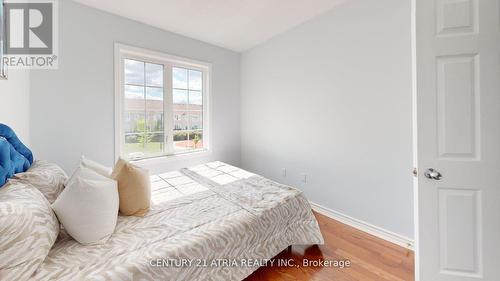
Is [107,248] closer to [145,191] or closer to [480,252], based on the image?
[145,191]

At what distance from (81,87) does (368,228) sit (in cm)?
350

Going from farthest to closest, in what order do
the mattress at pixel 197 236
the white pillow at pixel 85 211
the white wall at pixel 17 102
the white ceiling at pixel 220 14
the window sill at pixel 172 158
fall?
the window sill at pixel 172 158
the white ceiling at pixel 220 14
the white wall at pixel 17 102
the white pillow at pixel 85 211
the mattress at pixel 197 236

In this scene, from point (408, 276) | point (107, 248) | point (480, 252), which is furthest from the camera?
point (408, 276)

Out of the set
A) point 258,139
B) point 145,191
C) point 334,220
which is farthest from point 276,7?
point 334,220

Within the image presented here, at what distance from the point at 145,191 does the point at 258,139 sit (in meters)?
2.29

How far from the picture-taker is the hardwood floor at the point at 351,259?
1.67 metres

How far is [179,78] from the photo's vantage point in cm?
Result: 321

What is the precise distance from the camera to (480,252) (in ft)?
4.21

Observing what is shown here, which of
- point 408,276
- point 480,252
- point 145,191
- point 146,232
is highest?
point 145,191

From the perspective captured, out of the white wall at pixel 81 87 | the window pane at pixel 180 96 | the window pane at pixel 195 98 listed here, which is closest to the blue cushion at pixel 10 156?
the white wall at pixel 81 87

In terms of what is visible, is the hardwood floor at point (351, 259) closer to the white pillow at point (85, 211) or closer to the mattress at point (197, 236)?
the mattress at point (197, 236)

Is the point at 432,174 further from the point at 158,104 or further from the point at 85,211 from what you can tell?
the point at 158,104

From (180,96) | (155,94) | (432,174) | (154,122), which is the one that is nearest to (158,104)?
(155,94)
